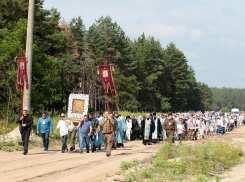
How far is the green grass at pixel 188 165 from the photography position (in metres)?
8.65

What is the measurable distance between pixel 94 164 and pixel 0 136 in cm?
734

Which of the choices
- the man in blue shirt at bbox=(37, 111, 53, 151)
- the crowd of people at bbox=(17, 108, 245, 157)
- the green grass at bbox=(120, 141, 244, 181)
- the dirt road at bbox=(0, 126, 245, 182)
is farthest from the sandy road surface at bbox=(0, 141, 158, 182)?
the man in blue shirt at bbox=(37, 111, 53, 151)

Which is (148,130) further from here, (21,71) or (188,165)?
(188,165)

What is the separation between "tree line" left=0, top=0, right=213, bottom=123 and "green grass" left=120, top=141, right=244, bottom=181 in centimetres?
1188

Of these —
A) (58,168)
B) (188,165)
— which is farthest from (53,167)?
(188,165)

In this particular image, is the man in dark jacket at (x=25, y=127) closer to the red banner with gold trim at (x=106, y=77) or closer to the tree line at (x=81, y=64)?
the red banner with gold trim at (x=106, y=77)

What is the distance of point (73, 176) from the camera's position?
9117 mm

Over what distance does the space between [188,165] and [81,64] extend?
41660 mm

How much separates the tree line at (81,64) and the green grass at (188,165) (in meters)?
11.9

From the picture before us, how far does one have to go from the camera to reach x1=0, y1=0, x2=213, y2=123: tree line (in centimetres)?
2320

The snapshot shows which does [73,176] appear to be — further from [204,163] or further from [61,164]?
[204,163]

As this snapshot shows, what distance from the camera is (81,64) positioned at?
5009cm

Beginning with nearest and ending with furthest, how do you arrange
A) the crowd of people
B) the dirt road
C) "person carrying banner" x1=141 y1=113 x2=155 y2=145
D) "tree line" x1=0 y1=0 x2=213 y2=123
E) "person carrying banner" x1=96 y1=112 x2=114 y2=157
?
the dirt road
"person carrying banner" x1=96 y1=112 x2=114 y2=157
the crowd of people
"person carrying banner" x1=141 y1=113 x2=155 y2=145
"tree line" x1=0 y1=0 x2=213 y2=123

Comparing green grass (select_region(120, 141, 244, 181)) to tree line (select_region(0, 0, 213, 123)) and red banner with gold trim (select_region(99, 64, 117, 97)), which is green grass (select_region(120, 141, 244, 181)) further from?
tree line (select_region(0, 0, 213, 123))
